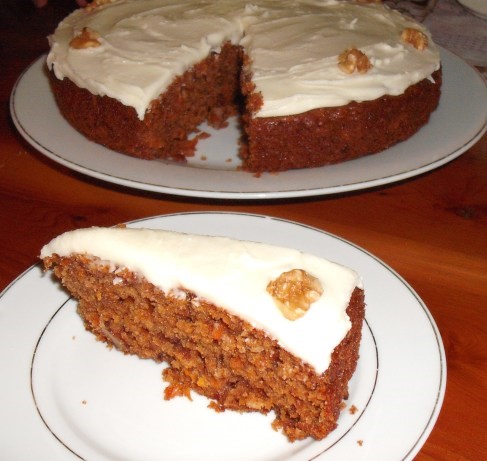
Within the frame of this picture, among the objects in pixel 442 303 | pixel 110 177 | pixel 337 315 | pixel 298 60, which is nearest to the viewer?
pixel 337 315

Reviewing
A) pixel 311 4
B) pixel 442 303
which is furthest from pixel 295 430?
pixel 311 4

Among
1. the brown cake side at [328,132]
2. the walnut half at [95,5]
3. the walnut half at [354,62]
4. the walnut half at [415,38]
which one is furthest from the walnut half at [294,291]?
the walnut half at [95,5]

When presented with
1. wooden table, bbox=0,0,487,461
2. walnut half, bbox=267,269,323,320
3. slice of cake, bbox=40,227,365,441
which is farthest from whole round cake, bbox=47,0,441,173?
walnut half, bbox=267,269,323,320

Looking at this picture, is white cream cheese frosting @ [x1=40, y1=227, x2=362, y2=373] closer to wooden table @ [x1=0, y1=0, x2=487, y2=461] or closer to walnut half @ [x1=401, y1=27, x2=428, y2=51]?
wooden table @ [x1=0, y1=0, x2=487, y2=461]

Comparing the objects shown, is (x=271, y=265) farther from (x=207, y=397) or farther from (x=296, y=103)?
(x=296, y=103)

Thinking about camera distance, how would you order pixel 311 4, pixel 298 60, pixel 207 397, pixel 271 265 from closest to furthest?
pixel 271 265 → pixel 207 397 → pixel 298 60 → pixel 311 4

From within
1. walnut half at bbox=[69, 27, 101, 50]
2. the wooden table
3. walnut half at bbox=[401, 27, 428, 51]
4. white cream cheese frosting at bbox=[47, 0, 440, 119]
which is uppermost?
walnut half at bbox=[69, 27, 101, 50]

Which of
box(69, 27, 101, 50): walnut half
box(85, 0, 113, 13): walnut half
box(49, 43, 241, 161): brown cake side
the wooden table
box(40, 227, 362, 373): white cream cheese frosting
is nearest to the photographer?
box(40, 227, 362, 373): white cream cheese frosting
